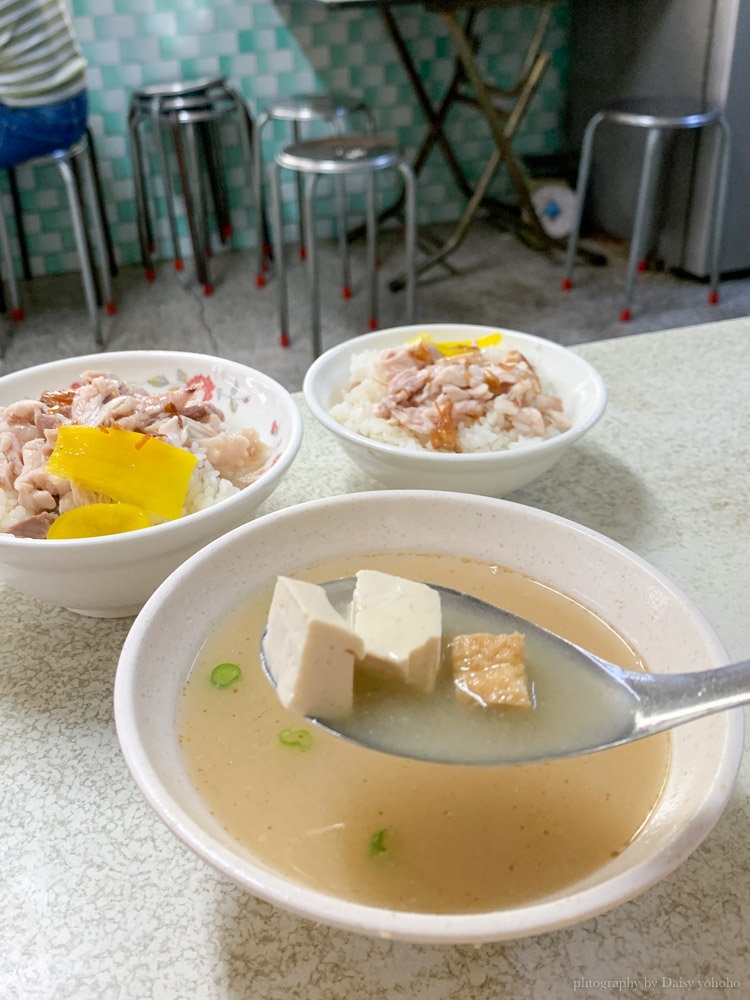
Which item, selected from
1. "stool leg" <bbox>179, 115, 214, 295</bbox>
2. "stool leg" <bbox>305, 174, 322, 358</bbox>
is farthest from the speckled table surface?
"stool leg" <bbox>179, 115, 214, 295</bbox>

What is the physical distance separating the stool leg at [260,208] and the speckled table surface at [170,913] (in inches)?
112

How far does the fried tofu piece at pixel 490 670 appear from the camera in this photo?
595 millimetres

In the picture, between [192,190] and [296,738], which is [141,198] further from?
[296,738]

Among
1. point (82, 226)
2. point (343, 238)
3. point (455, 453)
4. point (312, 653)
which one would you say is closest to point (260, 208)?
point (343, 238)

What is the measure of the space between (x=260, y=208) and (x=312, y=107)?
0.50m

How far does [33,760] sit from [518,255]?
3610 millimetres

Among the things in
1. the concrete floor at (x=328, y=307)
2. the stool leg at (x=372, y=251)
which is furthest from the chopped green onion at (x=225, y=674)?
the stool leg at (x=372, y=251)

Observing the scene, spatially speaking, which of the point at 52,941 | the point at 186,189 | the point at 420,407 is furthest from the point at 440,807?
the point at 186,189

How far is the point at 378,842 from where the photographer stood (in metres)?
0.56

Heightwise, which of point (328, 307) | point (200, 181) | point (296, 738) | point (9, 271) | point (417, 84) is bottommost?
point (328, 307)

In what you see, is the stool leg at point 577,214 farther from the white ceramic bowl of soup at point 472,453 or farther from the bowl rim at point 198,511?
the bowl rim at point 198,511

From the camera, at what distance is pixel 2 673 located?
79 centimetres

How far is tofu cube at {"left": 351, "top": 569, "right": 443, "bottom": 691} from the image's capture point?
1.92ft

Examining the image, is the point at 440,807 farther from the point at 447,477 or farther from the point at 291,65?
the point at 291,65
